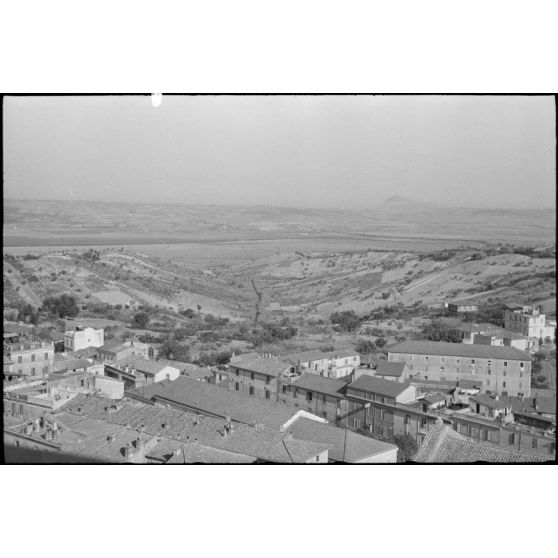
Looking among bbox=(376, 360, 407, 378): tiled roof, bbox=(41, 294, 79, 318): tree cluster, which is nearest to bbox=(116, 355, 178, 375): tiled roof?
bbox=(41, 294, 79, 318): tree cluster

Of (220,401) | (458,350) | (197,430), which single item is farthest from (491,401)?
(197,430)

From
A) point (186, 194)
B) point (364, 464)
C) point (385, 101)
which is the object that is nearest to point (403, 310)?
point (364, 464)

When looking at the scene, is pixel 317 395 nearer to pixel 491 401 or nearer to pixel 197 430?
pixel 197 430

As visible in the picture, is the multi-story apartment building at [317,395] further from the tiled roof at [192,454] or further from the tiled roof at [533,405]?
the tiled roof at [533,405]

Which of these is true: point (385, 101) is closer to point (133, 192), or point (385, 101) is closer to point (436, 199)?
point (436, 199)

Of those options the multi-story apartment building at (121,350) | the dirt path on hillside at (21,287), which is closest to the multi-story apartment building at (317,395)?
the multi-story apartment building at (121,350)

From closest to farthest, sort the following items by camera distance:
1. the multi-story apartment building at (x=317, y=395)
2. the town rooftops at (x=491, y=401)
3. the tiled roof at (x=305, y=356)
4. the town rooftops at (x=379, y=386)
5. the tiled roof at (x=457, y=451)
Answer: the tiled roof at (x=457, y=451)
the town rooftops at (x=491, y=401)
the town rooftops at (x=379, y=386)
the multi-story apartment building at (x=317, y=395)
the tiled roof at (x=305, y=356)
